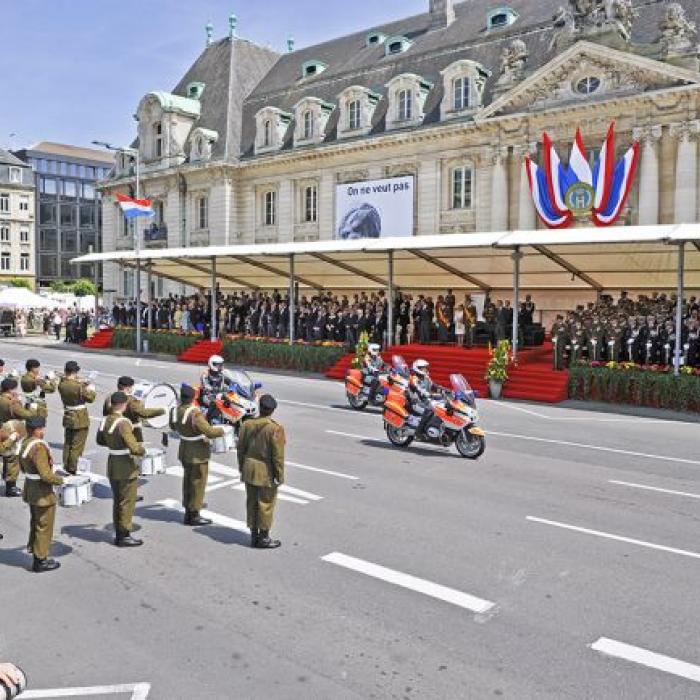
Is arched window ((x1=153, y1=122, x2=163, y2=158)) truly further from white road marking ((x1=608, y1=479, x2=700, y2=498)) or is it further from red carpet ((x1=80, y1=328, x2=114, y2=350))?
white road marking ((x1=608, y1=479, x2=700, y2=498))

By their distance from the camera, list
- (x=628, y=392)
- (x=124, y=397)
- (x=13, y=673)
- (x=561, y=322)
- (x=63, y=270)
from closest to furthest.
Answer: (x=13, y=673) → (x=124, y=397) → (x=628, y=392) → (x=561, y=322) → (x=63, y=270)

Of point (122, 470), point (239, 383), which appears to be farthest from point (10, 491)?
point (239, 383)

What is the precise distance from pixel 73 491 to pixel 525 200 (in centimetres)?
2847

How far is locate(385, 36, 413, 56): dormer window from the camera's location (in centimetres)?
4225

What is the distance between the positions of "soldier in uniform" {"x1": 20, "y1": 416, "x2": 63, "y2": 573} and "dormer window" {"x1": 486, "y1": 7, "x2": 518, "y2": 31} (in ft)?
119

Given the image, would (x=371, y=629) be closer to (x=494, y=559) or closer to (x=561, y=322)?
(x=494, y=559)

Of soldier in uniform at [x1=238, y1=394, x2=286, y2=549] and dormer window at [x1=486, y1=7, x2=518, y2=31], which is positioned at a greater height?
dormer window at [x1=486, y1=7, x2=518, y2=31]

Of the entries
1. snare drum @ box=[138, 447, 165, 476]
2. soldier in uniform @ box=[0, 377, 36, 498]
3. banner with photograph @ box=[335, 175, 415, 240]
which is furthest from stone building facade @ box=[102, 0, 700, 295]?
soldier in uniform @ box=[0, 377, 36, 498]

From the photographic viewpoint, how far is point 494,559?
25.9 feet

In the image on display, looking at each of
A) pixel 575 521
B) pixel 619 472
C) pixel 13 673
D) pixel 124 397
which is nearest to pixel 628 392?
pixel 619 472

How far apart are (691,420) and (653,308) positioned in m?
5.59

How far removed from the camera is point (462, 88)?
36125 millimetres

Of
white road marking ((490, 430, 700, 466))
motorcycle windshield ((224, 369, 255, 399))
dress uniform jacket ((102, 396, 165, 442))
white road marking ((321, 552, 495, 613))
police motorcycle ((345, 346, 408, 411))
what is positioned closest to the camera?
white road marking ((321, 552, 495, 613))

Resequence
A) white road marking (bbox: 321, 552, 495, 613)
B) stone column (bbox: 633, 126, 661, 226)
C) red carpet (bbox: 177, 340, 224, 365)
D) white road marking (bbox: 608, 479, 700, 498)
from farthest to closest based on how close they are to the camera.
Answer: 1. red carpet (bbox: 177, 340, 224, 365)
2. stone column (bbox: 633, 126, 661, 226)
3. white road marking (bbox: 608, 479, 700, 498)
4. white road marking (bbox: 321, 552, 495, 613)
